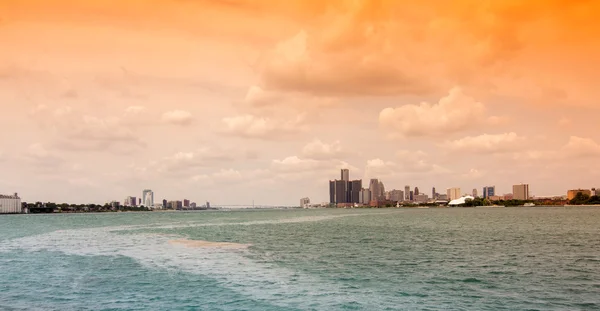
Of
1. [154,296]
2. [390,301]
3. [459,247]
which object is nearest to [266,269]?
[154,296]

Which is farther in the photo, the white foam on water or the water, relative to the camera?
the white foam on water

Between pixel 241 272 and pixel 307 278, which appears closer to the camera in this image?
pixel 307 278

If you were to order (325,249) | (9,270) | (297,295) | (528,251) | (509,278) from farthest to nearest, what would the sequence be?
(325,249) < (528,251) < (9,270) < (509,278) < (297,295)

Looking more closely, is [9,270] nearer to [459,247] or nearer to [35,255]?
[35,255]

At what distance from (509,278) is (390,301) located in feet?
57.5

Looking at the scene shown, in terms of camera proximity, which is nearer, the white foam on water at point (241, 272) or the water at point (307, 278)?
the water at point (307, 278)

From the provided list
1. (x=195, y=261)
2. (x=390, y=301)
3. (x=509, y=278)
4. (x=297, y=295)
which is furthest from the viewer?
(x=195, y=261)

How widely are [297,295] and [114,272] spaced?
997 inches

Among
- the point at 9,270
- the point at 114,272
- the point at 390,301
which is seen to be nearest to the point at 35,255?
the point at 9,270

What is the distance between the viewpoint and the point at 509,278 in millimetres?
49250

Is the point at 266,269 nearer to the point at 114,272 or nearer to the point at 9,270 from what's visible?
the point at 114,272

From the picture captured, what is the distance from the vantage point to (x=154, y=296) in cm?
4184

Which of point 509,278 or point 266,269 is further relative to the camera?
point 266,269

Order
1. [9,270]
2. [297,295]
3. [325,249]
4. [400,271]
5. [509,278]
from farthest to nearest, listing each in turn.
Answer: [325,249] < [9,270] < [400,271] < [509,278] < [297,295]
